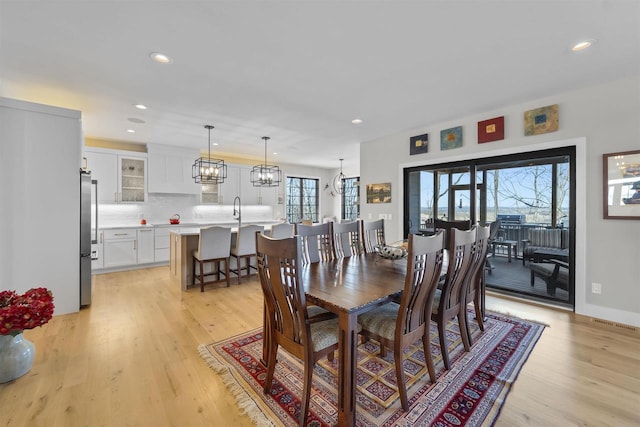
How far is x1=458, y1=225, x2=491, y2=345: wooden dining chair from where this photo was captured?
239cm

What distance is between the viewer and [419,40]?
2211mm

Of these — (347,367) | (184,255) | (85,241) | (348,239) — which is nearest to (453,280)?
(347,367)

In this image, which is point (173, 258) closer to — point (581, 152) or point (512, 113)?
point (512, 113)

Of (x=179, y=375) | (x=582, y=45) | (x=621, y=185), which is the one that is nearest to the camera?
(x=179, y=375)

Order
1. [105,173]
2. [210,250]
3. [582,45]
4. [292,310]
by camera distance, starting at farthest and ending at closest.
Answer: [105,173], [210,250], [582,45], [292,310]

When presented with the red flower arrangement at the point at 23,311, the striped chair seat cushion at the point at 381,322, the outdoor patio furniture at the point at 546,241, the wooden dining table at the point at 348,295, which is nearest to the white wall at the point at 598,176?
the outdoor patio furniture at the point at 546,241

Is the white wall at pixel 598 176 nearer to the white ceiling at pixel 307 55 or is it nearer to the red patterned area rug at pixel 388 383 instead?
the white ceiling at pixel 307 55

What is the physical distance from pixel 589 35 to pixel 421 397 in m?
2.98

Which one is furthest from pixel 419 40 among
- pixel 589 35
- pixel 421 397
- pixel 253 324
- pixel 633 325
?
pixel 633 325

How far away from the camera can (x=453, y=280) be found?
2.16 m

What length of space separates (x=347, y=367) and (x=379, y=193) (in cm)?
417

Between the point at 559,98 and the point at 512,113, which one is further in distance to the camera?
the point at 512,113

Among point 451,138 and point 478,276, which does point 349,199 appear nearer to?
point 451,138

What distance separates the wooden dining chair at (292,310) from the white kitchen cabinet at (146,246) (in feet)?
15.8
